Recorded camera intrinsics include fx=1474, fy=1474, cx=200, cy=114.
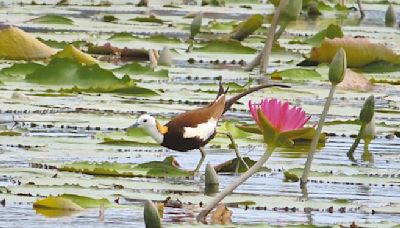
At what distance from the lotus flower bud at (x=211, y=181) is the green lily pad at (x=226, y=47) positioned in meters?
4.05

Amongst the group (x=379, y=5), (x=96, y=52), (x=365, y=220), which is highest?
(x=365, y=220)

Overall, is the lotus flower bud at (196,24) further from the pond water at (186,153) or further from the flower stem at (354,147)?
the flower stem at (354,147)

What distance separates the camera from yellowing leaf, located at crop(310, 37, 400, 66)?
749 cm

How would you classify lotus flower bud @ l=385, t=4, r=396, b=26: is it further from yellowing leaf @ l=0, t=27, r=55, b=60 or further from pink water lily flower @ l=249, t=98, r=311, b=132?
pink water lily flower @ l=249, t=98, r=311, b=132

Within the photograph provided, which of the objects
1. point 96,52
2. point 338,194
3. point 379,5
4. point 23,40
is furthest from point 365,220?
point 379,5

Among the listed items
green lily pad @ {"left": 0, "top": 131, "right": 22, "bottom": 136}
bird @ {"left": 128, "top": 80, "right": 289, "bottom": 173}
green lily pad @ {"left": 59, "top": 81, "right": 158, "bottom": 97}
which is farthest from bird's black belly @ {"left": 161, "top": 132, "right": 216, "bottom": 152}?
green lily pad @ {"left": 59, "top": 81, "right": 158, "bottom": 97}

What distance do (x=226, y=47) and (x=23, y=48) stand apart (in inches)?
53.4

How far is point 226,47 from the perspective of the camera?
8.16 metres

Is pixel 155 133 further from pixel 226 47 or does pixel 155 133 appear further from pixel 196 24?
pixel 196 24

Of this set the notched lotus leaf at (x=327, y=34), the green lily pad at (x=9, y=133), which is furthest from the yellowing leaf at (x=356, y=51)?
the green lily pad at (x=9, y=133)

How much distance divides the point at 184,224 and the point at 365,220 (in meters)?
0.51

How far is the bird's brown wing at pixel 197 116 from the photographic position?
4473 millimetres

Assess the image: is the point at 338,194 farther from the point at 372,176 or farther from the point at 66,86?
the point at 66,86

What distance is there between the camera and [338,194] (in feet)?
13.5
